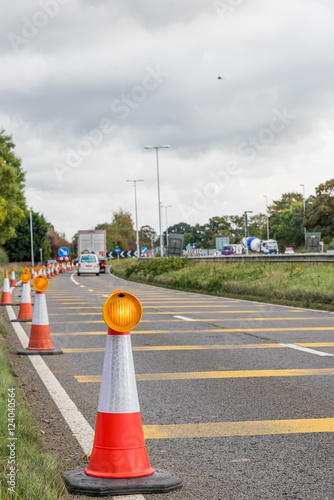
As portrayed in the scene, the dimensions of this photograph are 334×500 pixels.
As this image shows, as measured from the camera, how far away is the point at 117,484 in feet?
13.2

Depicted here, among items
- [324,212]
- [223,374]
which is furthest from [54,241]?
[223,374]

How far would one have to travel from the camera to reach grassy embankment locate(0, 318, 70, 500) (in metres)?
3.72

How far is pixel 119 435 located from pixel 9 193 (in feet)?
166

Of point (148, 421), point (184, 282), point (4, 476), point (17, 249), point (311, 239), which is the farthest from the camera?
point (17, 249)

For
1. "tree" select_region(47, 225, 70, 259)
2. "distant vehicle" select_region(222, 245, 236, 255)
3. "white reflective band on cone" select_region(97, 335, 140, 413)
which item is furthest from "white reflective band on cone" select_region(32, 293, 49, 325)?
"tree" select_region(47, 225, 70, 259)

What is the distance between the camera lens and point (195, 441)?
534cm

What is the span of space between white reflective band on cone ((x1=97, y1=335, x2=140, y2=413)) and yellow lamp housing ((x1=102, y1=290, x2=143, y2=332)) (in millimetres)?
134

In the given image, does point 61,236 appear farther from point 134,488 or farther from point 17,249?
point 134,488

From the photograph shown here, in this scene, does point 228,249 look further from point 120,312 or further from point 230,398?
point 120,312

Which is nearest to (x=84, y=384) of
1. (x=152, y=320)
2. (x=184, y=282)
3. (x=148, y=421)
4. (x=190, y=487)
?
(x=148, y=421)

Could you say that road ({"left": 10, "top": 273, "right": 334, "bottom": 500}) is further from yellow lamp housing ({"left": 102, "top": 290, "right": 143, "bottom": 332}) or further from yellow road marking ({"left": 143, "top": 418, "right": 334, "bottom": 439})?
yellow lamp housing ({"left": 102, "top": 290, "right": 143, "bottom": 332})

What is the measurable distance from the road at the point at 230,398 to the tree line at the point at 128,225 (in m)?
35.9

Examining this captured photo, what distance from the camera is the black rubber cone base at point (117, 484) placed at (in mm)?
3984

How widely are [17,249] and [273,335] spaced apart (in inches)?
3444
